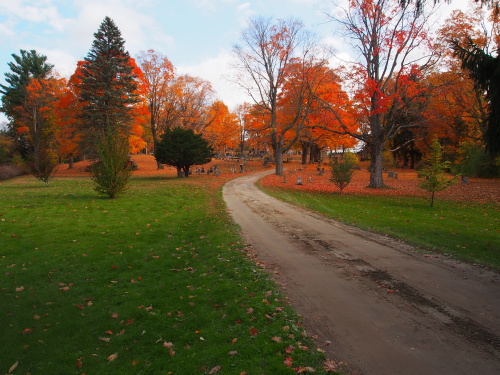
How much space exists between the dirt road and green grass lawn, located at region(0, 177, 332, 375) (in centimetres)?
51

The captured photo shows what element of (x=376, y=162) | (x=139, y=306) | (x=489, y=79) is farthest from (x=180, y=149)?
(x=489, y=79)

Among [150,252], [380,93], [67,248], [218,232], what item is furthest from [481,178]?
[67,248]

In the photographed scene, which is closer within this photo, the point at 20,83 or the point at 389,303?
the point at 389,303

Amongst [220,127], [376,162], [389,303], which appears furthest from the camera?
[220,127]

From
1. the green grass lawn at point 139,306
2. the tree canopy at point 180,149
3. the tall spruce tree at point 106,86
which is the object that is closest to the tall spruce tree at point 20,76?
the tall spruce tree at point 106,86

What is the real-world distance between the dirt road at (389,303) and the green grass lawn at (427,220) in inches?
41.5

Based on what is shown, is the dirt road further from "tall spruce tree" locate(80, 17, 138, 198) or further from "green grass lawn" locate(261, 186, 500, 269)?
"tall spruce tree" locate(80, 17, 138, 198)

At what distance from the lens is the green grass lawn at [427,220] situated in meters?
7.88

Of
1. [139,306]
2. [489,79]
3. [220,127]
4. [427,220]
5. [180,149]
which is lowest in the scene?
[139,306]

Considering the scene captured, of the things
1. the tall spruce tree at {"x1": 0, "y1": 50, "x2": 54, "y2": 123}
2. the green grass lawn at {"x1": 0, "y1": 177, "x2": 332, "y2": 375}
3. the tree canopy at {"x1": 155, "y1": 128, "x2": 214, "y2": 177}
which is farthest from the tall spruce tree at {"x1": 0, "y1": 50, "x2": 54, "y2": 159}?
the green grass lawn at {"x1": 0, "y1": 177, "x2": 332, "y2": 375}

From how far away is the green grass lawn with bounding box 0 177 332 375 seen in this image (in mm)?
3859

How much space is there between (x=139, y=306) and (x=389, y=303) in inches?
171

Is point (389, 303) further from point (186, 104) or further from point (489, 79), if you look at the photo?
point (186, 104)

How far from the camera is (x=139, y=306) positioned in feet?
17.7
